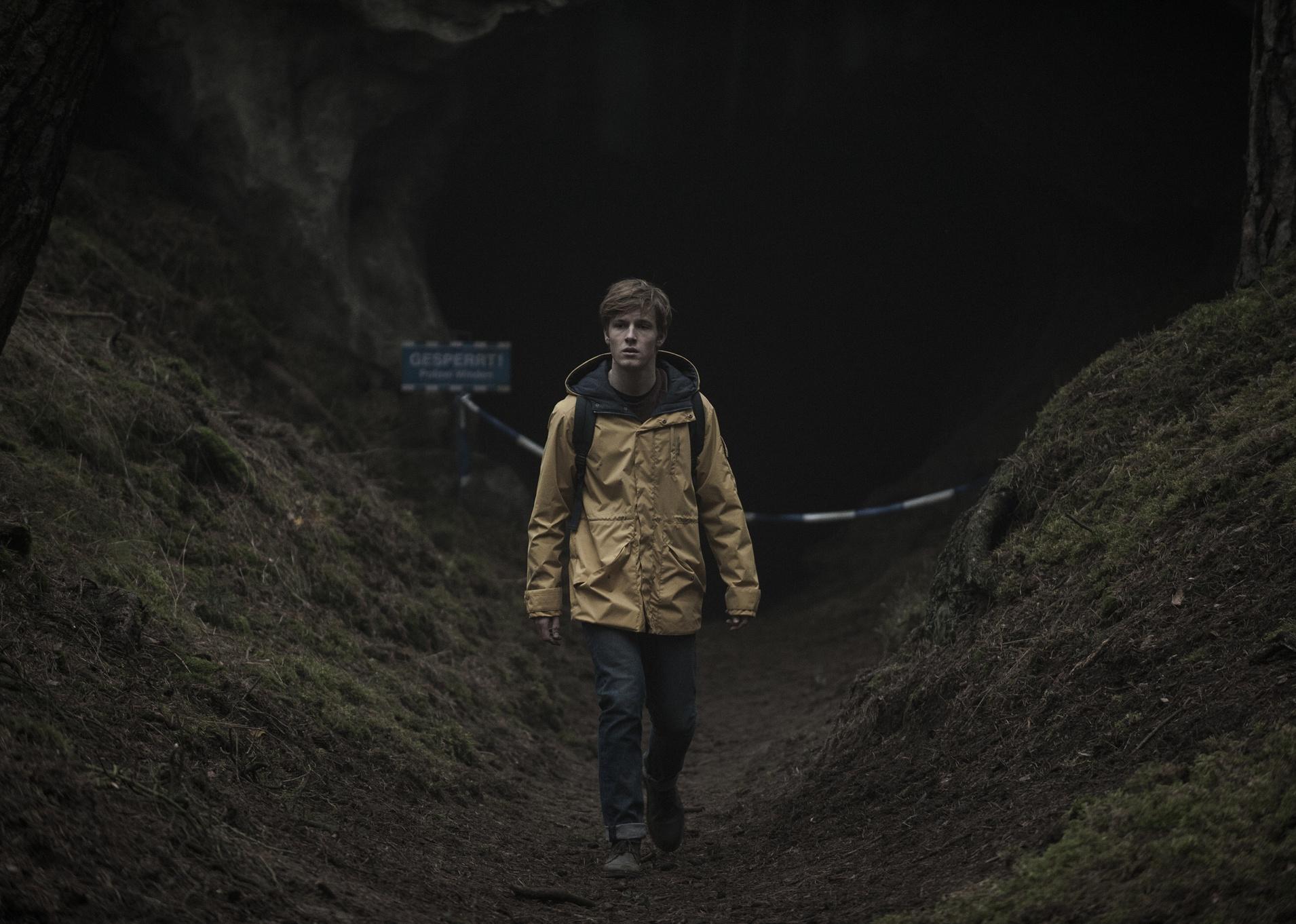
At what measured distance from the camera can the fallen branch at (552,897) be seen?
13.8ft

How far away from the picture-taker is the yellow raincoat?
4684mm

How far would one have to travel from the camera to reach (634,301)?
479 centimetres

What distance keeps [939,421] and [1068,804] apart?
46.1ft

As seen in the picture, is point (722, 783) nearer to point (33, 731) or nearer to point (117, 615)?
point (117, 615)

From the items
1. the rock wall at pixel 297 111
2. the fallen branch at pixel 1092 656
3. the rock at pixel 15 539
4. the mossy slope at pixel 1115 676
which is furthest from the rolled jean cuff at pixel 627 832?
the rock wall at pixel 297 111

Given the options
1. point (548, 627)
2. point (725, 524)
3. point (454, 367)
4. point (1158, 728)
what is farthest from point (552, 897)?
point (454, 367)

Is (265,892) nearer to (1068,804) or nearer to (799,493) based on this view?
(1068,804)

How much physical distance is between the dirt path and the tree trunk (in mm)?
3355

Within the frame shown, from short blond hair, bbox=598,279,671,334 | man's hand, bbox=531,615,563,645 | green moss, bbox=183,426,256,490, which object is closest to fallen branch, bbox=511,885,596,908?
man's hand, bbox=531,615,563,645

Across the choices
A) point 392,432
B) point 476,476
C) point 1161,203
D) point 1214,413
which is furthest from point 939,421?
point 1214,413

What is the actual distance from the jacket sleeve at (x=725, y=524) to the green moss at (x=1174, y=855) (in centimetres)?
170

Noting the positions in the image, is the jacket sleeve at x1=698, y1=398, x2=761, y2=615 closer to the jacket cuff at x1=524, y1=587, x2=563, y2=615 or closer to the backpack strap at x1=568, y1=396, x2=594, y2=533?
the backpack strap at x1=568, y1=396, x2=594, y2=533

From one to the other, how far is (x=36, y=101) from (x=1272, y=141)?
17.5ft

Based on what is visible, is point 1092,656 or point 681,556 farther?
point 681,556
